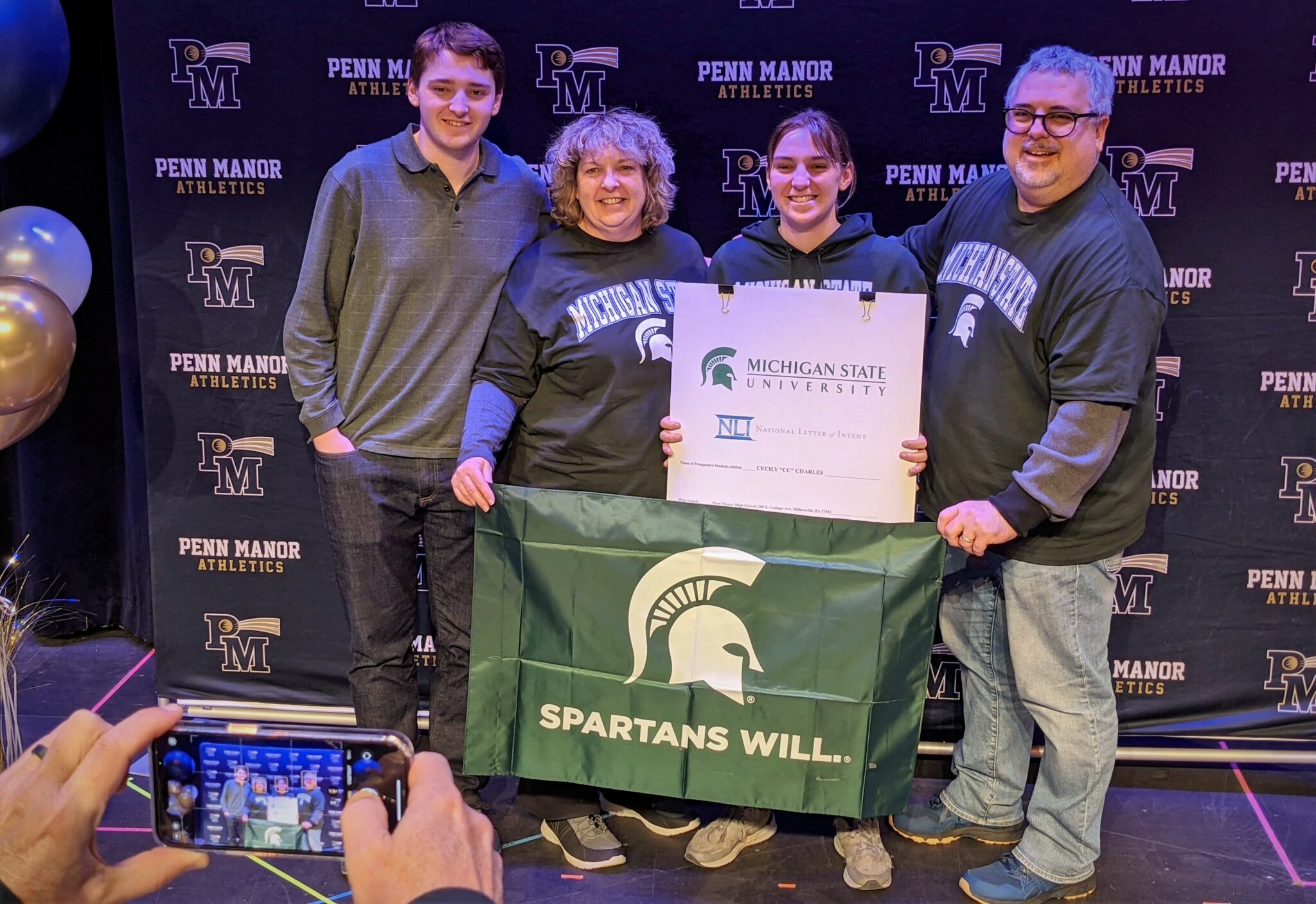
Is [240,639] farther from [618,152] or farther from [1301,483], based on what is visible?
[1301,483]

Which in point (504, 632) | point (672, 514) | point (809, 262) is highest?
point (809, 262)

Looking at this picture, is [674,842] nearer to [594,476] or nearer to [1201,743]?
[594,476]

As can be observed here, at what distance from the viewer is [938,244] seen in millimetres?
2625

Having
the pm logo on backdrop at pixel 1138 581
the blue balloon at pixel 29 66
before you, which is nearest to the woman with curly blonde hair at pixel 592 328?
the blue balloon at pixel 29 66

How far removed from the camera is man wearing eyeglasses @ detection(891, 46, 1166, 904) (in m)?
2.23

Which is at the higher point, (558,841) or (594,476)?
(594,476)

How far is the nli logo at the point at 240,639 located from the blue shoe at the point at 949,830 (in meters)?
1.94

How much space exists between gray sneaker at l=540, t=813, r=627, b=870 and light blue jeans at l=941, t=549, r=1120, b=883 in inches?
34.0

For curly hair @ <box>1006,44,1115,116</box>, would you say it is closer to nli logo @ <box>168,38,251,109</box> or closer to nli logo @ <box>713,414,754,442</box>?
nli logo @ <box>713,414,754,442</box>

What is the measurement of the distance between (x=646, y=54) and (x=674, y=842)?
2.06m

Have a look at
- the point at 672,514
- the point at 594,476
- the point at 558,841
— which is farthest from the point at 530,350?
the point at 558,841

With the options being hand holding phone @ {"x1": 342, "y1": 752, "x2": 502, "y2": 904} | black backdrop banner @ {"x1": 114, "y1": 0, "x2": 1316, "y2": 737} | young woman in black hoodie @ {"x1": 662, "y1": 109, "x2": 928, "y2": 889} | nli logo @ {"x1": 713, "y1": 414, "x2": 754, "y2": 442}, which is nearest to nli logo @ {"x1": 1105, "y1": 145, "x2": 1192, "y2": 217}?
black backdrop banner @ {"x1": 114, "y1": 0, "x2": 1316, "y2": 737}

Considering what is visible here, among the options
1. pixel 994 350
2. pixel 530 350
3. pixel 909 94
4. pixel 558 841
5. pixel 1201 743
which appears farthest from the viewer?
pixel 1201 743

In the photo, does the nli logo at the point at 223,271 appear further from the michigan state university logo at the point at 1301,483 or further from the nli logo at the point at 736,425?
the michigan state university logo at the point at 1301,483
